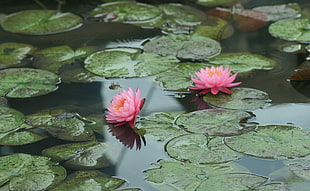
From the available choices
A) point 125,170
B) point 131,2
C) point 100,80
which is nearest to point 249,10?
point 131,2

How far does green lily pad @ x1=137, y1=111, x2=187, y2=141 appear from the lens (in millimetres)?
1745

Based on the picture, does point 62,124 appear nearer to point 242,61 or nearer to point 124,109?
point 124,109

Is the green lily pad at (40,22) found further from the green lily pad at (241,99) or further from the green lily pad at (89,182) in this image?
the green lily pad at (89,182)

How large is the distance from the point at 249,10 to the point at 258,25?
0.66 feet

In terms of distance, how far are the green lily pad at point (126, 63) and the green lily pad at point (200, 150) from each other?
0.54 meters

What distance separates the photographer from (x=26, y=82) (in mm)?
2133

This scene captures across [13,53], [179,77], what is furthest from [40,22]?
[179,77]

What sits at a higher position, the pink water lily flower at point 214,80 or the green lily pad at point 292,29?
the green lily pad at point 292,29

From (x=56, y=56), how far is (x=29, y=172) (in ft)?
2.98

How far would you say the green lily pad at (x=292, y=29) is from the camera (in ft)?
8.14

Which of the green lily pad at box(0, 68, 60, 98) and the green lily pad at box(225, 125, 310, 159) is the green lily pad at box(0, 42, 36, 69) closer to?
the green lily pad at box(0, 68, 60, 98)

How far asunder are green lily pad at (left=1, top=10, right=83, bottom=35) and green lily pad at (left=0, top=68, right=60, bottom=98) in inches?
A: 19.6

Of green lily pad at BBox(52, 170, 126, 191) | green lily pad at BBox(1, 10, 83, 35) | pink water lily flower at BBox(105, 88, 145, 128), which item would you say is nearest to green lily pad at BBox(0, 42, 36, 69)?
green lily pad at BBox(1, 10, 83, 35)

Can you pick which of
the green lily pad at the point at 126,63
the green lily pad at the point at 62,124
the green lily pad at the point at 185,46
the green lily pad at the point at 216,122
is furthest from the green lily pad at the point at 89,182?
the green lily pad at the point at 185,46
